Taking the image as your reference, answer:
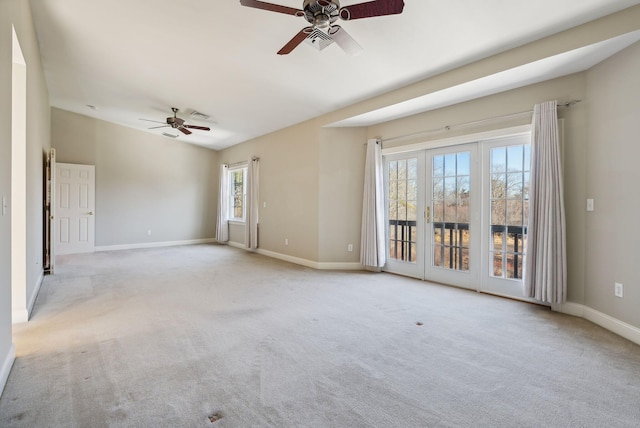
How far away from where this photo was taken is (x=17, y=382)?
204 cm

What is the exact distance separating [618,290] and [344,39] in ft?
11.4

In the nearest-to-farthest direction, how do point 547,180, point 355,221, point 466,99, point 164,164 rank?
point 547,180, point 466,99, point 355,221, point 164,164

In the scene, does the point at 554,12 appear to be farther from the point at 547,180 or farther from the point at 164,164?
the point at 164,164

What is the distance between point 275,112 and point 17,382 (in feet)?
16.2

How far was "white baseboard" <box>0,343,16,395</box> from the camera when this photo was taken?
6.43ft

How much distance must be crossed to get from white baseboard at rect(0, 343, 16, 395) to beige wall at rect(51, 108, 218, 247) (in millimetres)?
6080

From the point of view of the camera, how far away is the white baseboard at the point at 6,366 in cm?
196

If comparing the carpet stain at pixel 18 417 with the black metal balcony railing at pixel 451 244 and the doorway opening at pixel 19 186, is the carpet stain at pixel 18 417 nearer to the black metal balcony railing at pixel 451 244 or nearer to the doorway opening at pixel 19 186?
the doorway opening at pixel 19 186

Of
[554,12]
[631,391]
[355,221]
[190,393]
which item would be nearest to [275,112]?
[355,221]

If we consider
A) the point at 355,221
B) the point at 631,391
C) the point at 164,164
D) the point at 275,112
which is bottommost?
the point at 631,391

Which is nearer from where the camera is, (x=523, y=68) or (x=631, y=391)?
(x=631, y=391)

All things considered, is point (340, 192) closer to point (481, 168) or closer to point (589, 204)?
point (481, 168)

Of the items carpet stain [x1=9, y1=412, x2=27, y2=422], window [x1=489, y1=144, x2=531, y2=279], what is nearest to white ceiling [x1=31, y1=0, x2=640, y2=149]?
window [x1=489, y1=144, x2=531, y2=279]

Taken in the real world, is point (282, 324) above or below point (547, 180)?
below
